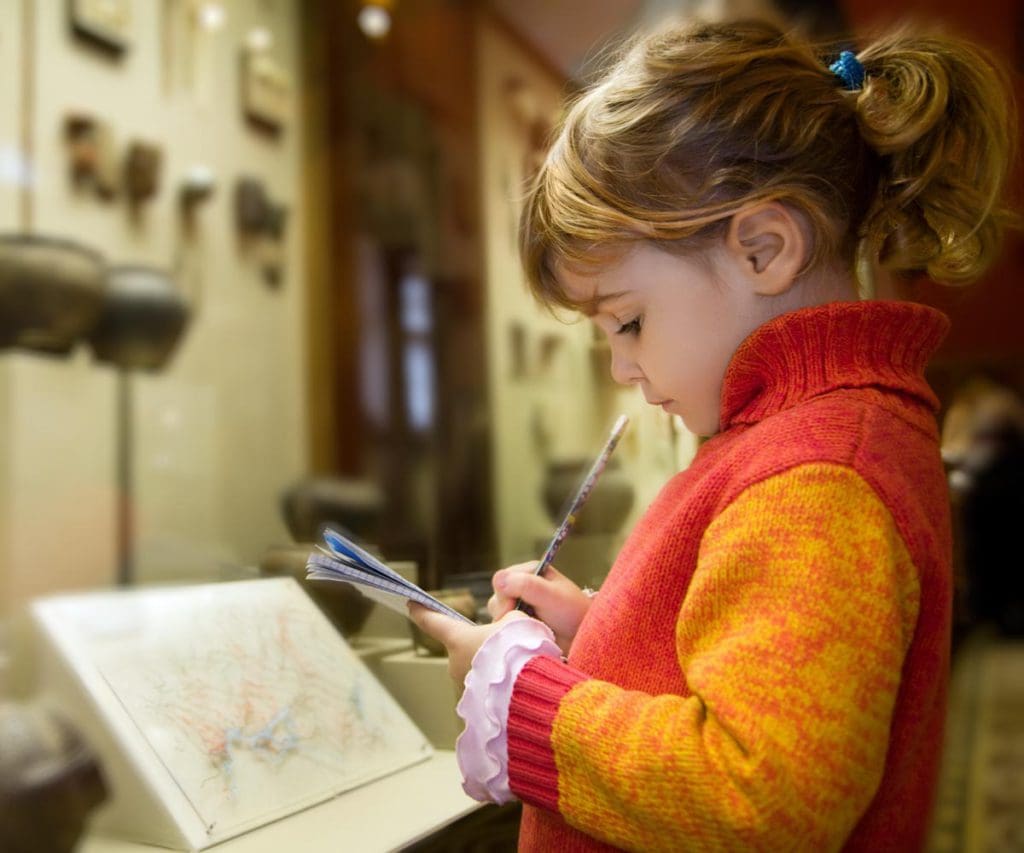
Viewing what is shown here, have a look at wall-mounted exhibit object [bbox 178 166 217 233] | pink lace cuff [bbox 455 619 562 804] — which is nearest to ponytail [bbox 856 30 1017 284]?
pink lace cuff [bbox 455 619 562 804]

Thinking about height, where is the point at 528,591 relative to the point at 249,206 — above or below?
below

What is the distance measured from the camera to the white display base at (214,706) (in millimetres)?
806

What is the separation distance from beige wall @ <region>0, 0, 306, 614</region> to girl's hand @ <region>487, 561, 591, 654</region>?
0.33 m

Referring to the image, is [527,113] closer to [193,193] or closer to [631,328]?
[631,328]

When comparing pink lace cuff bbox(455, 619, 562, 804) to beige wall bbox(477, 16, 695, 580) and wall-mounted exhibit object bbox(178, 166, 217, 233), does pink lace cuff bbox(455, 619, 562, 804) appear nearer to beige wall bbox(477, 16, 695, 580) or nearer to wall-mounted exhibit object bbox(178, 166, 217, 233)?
beige wall bbox(477, 16, 695, 580)

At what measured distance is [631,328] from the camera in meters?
0.80

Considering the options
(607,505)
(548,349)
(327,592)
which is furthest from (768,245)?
(548,349)

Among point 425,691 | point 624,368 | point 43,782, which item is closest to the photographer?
point 43,782

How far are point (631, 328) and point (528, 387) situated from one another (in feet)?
4.40

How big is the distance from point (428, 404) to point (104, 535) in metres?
1.19

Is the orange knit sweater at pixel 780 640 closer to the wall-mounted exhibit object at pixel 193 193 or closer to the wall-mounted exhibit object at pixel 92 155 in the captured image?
the wall-mounted exhibit object at pixel 92 155

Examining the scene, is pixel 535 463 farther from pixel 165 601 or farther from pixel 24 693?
pixel 24 693

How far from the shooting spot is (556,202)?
786mm

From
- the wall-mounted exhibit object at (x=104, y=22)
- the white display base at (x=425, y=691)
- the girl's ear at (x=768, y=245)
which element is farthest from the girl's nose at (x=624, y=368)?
the wall-mounted exhibit object at (x=104, y=22)
